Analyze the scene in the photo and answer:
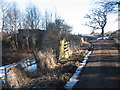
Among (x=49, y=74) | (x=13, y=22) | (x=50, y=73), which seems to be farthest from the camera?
(x=13, y=22)

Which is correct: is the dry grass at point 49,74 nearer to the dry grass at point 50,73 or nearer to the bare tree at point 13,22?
the dry grass at point 50,73

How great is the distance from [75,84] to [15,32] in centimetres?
2094

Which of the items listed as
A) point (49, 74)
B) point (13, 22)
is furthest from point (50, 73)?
point (13, 22)

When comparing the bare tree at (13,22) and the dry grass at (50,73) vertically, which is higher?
the bare tree at (13,22)

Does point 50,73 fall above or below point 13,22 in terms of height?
below

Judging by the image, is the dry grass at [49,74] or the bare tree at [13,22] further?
the bare tree at [13,22]

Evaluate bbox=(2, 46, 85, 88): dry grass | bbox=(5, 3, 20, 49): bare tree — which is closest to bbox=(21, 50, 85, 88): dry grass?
bbox=(2, 46, 85, 88): dry grass

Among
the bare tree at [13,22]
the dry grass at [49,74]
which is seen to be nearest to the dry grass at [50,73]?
the dry grass at [49,74]

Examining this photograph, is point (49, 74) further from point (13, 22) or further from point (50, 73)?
point (13, 22)

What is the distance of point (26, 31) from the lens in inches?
925

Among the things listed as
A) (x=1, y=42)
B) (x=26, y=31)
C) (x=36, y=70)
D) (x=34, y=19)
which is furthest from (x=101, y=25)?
(x=36, y=70)

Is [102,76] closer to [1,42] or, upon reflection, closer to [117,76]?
[117,76]

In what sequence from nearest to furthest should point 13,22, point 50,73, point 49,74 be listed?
point 49,74 < point 50,73 < point 13,22

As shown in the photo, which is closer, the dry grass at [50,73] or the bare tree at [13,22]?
the dry grass at [50,73]
